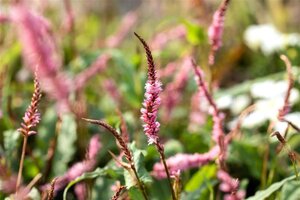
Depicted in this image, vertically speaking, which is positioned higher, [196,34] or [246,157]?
[196,34]

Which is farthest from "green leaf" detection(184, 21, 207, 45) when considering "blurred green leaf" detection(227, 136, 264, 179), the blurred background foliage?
"blurred green leaf" detection(227, 136, 264, 179)

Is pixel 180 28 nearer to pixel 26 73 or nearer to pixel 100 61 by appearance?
pixel 100 61

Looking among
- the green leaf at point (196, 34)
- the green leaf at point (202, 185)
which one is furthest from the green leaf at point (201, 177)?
the green leaf at point (196, 34)

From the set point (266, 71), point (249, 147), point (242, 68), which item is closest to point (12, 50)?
point (249, 147)

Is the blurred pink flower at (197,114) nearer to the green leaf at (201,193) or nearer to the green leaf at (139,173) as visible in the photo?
the green leaf at (201,193)

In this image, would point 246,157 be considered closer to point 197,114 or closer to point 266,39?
point 197,114

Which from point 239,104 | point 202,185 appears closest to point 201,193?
point 202,185

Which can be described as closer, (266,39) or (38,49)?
(38,49)

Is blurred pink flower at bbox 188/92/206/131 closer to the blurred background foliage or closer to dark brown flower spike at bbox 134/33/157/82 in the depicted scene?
the blurred background foliage

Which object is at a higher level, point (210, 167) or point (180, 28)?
point (180, 28)
